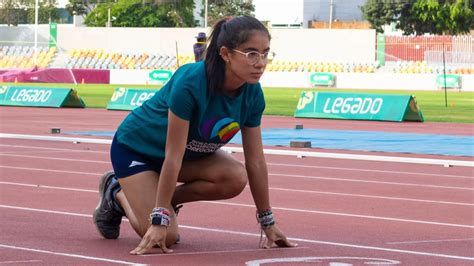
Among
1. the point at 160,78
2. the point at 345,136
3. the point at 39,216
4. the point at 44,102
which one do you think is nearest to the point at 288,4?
the point at 160,78

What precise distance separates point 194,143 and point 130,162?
0.49 metres

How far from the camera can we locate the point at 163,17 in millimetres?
113500

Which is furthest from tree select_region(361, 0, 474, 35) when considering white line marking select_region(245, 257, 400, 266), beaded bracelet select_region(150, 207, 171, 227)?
beaded bracelet select_region(150, 207, 171, 227)

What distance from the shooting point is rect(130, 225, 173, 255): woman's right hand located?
7543mm

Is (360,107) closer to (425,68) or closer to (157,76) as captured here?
(157,76)

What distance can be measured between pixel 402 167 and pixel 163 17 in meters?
98.9

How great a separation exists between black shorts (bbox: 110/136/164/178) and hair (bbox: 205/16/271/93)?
75 cm

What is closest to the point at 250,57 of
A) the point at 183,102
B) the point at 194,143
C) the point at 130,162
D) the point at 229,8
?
the point at 183,102

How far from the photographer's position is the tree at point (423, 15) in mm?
93938

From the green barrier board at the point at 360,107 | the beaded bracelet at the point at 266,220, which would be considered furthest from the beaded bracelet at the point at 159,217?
the green barrier board at the point at 360,107

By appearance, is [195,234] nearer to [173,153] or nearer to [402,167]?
[173,153]

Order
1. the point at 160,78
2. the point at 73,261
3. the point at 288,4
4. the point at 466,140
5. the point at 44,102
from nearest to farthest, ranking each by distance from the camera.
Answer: the point at 73,261, the point at 466,140, the point at 44,102, the point at 160,78, the point at 288,4

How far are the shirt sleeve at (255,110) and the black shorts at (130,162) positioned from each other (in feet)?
2.11

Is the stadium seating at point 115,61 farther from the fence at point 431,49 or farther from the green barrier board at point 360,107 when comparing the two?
the green barrier board at point 360,107
